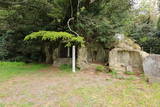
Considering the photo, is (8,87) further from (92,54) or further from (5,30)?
(5,30)

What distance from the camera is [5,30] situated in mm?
9398

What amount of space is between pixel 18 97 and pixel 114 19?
5.68 meters

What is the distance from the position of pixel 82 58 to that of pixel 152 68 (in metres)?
3.25

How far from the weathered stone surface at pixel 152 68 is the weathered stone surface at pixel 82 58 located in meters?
2.88

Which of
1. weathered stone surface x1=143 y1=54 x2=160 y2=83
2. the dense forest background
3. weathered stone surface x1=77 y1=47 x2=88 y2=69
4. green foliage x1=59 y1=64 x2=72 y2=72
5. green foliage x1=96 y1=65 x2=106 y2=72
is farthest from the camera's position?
weathered stone surface x1=77 y1=47 x2=88 y2=69

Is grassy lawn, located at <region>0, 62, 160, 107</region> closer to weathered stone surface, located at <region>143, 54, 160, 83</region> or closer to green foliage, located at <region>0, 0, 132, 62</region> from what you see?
weathered stone surface, located at <region>143, 54, 160, 83</region>

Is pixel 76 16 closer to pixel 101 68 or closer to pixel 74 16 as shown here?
pixel 74 16

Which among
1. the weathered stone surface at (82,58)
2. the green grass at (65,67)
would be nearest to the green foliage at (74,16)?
the weathered stone surface at (82,58)

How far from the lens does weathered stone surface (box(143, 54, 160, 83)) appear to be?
15.3 feet

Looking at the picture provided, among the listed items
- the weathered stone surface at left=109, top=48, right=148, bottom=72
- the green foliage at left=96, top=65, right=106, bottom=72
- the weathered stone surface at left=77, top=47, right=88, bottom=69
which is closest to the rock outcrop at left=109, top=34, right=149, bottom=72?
the weathered stone surface at left=109, top=48, right=148, bottom=72

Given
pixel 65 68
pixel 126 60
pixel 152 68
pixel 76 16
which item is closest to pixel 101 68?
pixel 126 60

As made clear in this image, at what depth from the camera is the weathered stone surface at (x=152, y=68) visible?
4.67 metres

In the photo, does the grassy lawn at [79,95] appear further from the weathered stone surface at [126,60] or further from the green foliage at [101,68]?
the green foliage at [101,68]

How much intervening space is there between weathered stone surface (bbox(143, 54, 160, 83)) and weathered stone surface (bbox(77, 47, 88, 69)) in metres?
2.88
